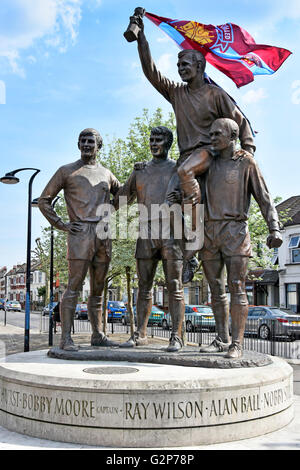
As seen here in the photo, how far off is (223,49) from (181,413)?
14.6ft

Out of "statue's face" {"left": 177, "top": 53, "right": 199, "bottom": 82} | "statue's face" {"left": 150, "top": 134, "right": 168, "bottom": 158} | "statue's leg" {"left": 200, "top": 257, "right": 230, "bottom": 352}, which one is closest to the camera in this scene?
"statue's leg" {"left": 200, "top": 257, "right": 230, "bottom": 352}

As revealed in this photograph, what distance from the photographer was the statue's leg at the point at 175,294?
18.9ft

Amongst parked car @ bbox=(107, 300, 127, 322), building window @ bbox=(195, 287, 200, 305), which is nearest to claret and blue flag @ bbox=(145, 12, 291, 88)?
parked car @ bbox=(107, 300, 127, 322)

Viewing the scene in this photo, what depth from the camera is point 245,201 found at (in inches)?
218

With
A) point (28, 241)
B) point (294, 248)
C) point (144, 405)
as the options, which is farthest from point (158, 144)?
point (294, 248)

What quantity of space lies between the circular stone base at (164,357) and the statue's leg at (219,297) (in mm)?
294

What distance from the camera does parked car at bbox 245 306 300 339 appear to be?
61.3ft

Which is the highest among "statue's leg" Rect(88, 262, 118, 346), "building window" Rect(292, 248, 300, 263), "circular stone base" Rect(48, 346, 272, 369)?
"building window" Rect(292, 248, 300, 263)

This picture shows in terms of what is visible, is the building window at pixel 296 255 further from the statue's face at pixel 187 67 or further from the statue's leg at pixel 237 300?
the statue's leg at pixel 237 300

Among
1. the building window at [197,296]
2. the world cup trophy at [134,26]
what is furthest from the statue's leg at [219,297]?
the building window at [197,296]

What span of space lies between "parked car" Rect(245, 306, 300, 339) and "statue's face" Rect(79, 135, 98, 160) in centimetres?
1336

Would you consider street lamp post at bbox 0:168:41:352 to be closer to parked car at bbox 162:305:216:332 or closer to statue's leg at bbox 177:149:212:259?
parked car at bbox 162:305:216:332
